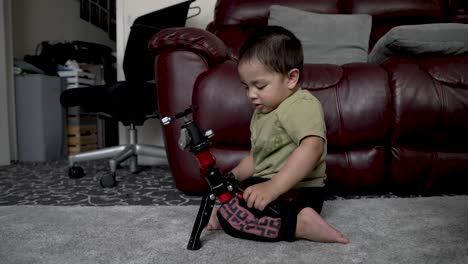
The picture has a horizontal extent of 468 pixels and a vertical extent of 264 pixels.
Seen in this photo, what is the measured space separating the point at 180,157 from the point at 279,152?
0.47m

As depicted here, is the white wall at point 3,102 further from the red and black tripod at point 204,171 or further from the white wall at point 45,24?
the red and black tripod at point 204,171

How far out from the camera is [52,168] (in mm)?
2053

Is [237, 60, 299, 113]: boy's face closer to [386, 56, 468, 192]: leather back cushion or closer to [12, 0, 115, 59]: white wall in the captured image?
[386, 56, 468, 192]: leather back cushion

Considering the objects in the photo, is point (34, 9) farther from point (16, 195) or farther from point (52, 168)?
point (16, 195)


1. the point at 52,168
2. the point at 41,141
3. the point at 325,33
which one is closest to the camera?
the point at 325,33

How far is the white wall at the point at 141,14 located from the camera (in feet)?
7.28

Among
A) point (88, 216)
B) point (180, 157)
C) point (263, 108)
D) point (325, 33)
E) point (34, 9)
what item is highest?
point (34, 9)

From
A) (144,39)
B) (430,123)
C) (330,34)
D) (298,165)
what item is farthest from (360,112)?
(144,39)

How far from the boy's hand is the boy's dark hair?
10.9 inches

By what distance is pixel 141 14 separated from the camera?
222 centimetres

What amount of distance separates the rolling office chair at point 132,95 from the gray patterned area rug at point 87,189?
0.10 m

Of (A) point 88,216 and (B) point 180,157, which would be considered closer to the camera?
(A) point 88,216

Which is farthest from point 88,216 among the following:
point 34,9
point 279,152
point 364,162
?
point 34,9

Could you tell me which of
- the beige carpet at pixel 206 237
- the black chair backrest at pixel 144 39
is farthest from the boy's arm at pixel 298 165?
the black chair backrest at pixel 144 39
